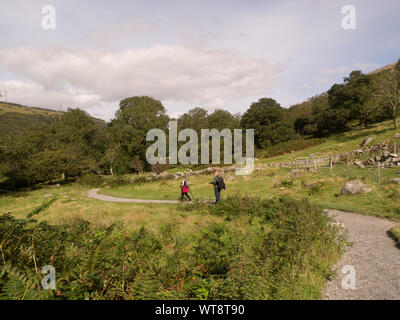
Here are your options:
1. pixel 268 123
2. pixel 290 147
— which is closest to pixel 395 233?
pixel 290 147

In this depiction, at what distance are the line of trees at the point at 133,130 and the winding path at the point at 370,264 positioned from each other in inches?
1483

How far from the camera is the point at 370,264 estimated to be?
5629 mm

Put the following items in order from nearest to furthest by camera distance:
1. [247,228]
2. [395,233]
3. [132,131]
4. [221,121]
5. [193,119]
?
[395,233]
[247,228]
[132,131]
[221,121]
[193,119]

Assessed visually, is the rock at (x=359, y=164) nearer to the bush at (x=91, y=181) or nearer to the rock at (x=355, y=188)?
the rock at (x=355, y=188)

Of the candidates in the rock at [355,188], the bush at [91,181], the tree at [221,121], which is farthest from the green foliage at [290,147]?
the rock at [355,188]

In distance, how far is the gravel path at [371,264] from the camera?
441cm

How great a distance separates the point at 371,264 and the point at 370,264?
2cm

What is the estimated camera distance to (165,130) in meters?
51.8

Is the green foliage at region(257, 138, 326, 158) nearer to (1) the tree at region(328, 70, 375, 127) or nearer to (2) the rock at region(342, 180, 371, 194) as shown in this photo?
(1) the tree at region(328, 70, 375, 127)

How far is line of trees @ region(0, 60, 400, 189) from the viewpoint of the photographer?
34.7m

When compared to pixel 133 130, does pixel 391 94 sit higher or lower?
higher

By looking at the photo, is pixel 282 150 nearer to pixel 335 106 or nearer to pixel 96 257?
pixel 335 106

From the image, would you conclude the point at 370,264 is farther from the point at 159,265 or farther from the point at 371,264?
the point at 159,265

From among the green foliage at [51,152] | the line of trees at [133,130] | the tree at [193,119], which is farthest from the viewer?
the tree at [193,119]
